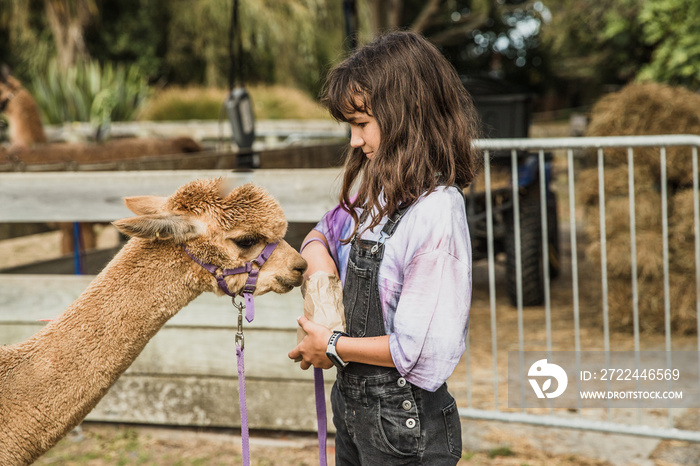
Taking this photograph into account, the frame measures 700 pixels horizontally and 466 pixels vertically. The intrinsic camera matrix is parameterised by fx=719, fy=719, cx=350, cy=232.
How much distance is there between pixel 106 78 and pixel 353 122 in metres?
13.6

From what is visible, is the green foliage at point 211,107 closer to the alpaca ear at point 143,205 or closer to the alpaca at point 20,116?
the alpaca at point 20,116

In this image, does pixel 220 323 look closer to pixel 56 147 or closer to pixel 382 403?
pixel 382 403

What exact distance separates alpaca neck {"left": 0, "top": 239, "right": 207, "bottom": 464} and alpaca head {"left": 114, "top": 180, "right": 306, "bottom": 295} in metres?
0.08

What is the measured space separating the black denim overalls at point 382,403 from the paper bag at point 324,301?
0.12 feet

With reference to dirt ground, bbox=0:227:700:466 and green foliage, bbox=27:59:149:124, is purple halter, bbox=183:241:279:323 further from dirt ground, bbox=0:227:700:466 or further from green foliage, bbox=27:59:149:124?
green foliage, bbox=27:59:149:124

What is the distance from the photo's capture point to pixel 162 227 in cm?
188

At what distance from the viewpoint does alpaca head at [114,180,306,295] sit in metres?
1.98

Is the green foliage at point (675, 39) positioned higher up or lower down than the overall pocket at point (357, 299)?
higher up

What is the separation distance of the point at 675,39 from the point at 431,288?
8.60m

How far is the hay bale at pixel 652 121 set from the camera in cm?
537

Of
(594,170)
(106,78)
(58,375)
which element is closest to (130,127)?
(106,78)

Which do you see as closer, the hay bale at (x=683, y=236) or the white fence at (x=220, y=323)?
the white fence at (x=220, y=323)

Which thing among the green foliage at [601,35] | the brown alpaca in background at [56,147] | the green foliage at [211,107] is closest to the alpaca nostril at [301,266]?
the brown alpaca in background at [56,147]

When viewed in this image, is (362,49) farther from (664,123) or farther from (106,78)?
(106,78)
